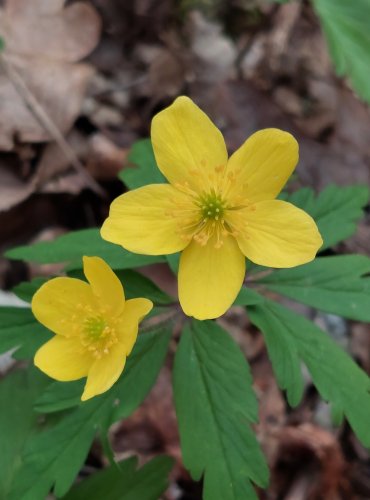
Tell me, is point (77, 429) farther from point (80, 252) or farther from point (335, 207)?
point (335, 207)

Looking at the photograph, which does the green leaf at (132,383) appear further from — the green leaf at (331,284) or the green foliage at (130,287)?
the green leaf at (331,284)

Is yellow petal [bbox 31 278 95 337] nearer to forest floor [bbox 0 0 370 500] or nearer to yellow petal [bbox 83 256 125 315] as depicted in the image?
yellow petal [bbox 83 256 125 315]

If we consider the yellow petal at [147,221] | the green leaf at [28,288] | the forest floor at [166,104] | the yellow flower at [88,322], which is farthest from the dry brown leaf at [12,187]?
the yellow petal at [147,221]

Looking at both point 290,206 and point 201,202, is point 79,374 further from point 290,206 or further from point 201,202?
point 290,206

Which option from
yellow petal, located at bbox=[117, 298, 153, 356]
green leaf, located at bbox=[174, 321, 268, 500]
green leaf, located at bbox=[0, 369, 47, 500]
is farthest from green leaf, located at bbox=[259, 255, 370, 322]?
green leaf, located at bbox=[0, 369, 47, 500]

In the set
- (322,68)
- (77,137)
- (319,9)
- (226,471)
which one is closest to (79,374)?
(226,471)
